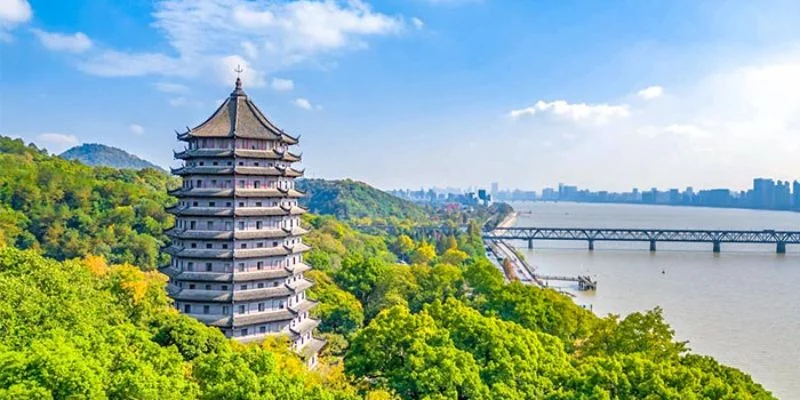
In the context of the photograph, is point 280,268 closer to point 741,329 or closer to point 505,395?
point 505,395

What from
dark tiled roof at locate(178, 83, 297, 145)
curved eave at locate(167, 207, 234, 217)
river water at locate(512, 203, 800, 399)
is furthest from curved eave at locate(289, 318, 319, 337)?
river water at locate(512, 203, 800, 399)

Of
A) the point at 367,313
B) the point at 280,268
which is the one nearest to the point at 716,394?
the point at 280,268

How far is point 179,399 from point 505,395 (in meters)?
7.70

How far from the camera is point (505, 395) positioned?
15.7 m

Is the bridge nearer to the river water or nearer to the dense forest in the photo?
the river water

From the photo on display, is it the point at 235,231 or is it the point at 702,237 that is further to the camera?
the point at 702,237

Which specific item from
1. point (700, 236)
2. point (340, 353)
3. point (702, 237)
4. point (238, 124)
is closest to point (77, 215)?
point (340, 353)

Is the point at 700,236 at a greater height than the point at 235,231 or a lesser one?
lesser

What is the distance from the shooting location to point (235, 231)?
21.8 metres

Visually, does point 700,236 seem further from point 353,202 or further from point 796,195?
point 796,195

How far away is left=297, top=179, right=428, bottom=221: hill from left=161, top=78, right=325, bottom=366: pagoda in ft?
335

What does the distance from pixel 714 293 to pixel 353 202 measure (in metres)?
89.8

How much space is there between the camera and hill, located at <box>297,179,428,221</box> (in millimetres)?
130875

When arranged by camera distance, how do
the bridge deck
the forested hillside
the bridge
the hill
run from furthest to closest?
the hill
the bridge deck
the bridge
the forested hillside
